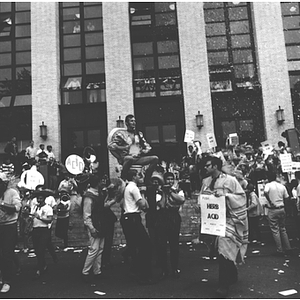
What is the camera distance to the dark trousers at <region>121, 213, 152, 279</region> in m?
5.73

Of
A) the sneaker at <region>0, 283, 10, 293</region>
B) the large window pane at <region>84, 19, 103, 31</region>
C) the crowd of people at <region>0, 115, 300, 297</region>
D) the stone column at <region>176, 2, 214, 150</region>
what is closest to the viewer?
the crowd of people at <region>0, 115, 300, 297</region>

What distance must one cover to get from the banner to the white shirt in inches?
46.5

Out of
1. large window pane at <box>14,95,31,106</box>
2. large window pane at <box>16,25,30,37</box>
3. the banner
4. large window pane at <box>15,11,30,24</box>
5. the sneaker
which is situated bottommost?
the sneaker

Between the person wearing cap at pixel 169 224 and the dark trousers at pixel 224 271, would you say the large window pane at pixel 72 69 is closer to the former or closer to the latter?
the person wearing cap at pixel 169 224

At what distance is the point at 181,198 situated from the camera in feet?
20.6

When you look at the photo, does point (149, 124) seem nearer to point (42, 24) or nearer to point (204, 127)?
point (204, 127)

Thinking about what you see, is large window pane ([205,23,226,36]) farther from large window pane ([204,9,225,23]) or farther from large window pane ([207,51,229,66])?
large window pane ([207,51,229,66])

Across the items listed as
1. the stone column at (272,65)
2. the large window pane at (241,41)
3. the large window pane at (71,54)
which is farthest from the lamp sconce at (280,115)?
the large window pane at (71,54)

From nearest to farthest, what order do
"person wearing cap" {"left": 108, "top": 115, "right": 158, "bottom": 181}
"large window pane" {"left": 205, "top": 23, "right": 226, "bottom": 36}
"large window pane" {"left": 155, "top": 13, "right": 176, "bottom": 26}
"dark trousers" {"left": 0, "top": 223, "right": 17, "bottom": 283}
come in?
1. "dark trousers" {"left": 0, "top": 223, "right": 17, "bottom": 283}
2. "person wearing cap" {"left": 108, "top": 115, "right": 158, "bottom": 181}
3. "large window pane" {"left": 205, "top": 23, "right": 226, "bottom": 36}
4. "large window pane" {"left": 155, "top": 13, "right": 176, "bottom": 26}

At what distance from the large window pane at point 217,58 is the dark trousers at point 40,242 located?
13.3 m

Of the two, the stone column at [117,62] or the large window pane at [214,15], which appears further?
the large window pane at [214,15]

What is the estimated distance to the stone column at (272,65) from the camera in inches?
669

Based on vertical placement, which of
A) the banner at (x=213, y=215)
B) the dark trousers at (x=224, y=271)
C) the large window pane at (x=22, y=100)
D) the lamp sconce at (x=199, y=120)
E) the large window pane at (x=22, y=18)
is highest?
the large window pane at (x=22, y=18)

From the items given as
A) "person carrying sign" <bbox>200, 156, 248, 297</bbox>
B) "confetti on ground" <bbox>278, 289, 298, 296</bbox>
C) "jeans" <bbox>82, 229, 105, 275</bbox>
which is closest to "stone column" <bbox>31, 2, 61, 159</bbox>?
"jeans" <bbox>82, 229, 105, 275</bbox>
